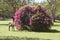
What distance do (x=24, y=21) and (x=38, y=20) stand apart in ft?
4.96

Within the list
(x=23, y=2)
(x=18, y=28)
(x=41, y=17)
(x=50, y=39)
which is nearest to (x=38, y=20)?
(x=41, y=17)

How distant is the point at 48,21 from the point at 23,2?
3247cm

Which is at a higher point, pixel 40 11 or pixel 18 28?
pixel 40 11

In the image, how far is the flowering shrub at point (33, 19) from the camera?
2438 cm

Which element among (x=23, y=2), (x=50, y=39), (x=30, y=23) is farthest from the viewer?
(x=23, y=2)

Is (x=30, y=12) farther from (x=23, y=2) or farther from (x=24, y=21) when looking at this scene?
(x=23, y=2)

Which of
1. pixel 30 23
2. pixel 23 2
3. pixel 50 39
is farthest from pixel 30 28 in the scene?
pixel 23 2

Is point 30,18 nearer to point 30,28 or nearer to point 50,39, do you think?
point 30,28

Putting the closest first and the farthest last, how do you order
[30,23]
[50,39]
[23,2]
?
[50,39] → [30,23] → [23,2]

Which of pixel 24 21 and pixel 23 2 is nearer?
pixel 24 21

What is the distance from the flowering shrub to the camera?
80.0 ft

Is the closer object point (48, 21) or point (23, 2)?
point (48, 21)

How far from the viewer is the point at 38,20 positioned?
24.5 meters

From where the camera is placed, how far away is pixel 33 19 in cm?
2441
